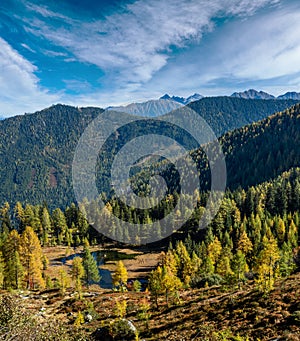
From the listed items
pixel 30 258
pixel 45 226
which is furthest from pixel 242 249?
pixel 45 226

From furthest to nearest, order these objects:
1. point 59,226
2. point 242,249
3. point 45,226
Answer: point 59,226 → point 45,226 → point 242,249

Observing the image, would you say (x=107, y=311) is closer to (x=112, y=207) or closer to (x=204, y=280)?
(x=204, y=280)

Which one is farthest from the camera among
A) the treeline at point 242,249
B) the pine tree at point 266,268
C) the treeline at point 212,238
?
the treeline at point 212,238

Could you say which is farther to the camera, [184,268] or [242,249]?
[242,249]

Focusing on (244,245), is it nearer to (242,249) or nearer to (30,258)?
(242,249)

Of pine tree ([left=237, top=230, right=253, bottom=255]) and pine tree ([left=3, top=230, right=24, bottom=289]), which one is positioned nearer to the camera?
pine tree ([left=3, top=230, right=24, bottom=289])

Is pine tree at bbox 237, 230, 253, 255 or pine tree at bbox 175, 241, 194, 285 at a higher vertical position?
pine tree at bbox 237, 230, 253, 255

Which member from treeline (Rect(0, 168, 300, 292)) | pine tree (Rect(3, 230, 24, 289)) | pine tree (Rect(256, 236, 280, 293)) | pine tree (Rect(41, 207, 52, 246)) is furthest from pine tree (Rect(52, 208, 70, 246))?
pine tree (Rect(256, 236, 280, 293))

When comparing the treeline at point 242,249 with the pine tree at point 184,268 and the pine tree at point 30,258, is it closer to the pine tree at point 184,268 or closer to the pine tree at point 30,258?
the pine tree at point 184,268

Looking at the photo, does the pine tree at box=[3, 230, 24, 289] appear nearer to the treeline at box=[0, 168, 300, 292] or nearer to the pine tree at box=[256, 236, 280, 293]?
the treeline at box=[0, 168, 300, 292]

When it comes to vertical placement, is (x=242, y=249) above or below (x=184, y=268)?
above

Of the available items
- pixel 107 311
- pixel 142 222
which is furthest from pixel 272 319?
pixel 142 222

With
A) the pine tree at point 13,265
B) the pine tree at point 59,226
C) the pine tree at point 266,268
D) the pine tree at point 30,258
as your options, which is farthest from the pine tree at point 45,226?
the pine tree at point 266,268

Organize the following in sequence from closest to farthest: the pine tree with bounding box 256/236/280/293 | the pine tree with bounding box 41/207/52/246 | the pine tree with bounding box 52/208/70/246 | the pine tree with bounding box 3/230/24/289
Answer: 1. the pine tree with bounding box 256/236/280/293
2. the pine tree with bounding box 3/230/24/289
3. the pine tree with bounding box 41/207/52/246
4. the pine tree with bounding box 52/208/70/246
